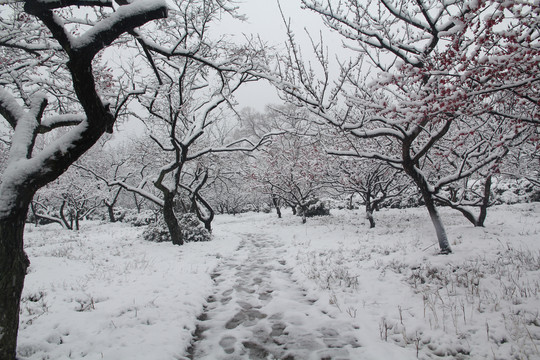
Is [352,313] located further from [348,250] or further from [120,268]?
[120,268]

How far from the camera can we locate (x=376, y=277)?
242 inches

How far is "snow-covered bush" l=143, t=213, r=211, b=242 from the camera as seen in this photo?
13118 millimetres

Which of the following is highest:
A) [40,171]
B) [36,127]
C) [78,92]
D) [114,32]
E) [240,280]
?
[114,32]

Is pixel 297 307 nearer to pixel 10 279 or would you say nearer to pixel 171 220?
pixel 10 279

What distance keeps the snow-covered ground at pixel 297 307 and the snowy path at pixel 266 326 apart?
23mm

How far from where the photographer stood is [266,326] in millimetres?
4230

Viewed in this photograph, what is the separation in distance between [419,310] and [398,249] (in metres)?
4.52

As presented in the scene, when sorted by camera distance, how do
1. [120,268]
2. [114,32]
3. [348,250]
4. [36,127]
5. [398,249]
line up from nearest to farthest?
[114,32] < [36,127] < [120,268] < [398,249] < [348,250]

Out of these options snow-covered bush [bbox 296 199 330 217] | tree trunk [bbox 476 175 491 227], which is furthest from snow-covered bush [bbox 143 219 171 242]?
tree trunk [bbox 476 175 491 227]

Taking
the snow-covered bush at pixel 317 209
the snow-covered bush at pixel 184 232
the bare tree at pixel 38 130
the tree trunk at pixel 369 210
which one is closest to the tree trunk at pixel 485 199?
the tree trunk at pixel 369 210

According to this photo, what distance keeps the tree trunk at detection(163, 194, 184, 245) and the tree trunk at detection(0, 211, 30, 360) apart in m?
8.80

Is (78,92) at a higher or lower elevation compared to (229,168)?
lower

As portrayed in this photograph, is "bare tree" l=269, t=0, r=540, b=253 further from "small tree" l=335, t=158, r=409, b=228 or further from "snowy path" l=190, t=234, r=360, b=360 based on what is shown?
"small tree" l=335, t=158, r=409, b=228

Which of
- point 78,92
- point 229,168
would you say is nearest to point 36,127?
point 78,92
